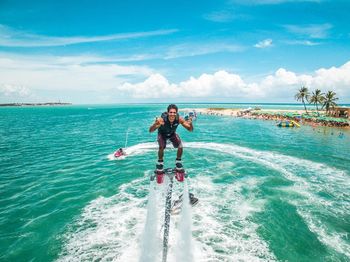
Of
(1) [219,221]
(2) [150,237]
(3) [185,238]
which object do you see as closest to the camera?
(2) [150,237]

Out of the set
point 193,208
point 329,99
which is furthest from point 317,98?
point 193,208

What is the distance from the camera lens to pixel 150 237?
16.8m

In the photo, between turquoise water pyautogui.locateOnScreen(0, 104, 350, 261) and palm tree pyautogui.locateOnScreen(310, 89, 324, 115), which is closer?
turquoise water pyautogui.locateOnScreen(0, 104, 350, 261)

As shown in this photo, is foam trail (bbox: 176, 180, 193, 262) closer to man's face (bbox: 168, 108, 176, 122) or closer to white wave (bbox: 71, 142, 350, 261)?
white wave (bbox: 71, 142, 350, 261)

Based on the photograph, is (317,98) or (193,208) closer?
(193,208)

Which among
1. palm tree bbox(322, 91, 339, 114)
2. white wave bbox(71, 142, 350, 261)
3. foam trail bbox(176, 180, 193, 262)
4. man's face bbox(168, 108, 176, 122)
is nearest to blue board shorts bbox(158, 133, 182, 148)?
man's face bbox(168, 108, 176, 122)

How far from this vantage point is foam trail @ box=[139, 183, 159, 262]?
48.0 feet

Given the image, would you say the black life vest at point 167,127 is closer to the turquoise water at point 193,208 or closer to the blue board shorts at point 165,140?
the blue board shorts at point 165,140

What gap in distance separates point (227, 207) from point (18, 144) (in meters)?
49.9

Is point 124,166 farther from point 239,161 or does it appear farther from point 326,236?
point 326,236

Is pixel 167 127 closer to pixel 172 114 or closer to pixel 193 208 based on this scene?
pixel 172 114

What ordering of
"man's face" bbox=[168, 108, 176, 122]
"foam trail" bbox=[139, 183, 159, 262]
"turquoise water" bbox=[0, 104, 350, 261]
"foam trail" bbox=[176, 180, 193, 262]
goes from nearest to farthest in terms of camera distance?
"man's face" bbox=[168, 108, 176, 122]
"foam trail" bbox=[139, 183, 159, 262]
"foam trail" bbox=[176, 180, 193, 262]
"turquoise water" bbox=[0, 104, 350, 261]

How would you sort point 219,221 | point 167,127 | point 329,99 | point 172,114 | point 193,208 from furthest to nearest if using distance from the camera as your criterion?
point 329,99 < point 193,208 < point 219,221 < point 167,127 < point 172,114

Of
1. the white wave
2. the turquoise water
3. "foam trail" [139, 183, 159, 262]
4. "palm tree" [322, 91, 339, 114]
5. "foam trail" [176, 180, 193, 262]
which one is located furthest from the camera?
"palm tree" [322, 91, 339, 114]
